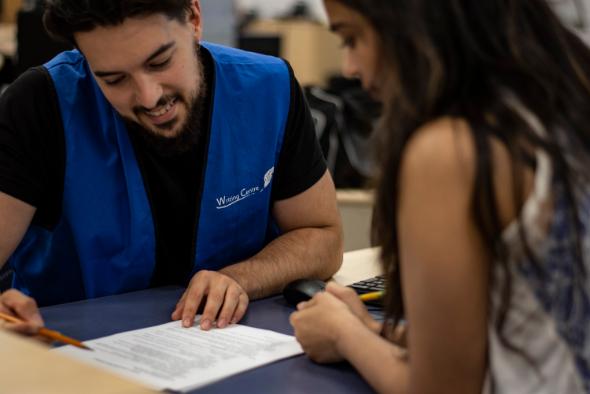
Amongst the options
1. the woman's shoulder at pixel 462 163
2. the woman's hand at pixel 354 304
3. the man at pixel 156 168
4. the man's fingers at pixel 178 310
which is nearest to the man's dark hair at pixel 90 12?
the man at pixel 156 168

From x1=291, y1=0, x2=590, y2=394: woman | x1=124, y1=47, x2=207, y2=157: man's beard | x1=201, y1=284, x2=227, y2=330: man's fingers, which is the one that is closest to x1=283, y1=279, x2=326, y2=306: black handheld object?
x1=201, y1=284, x2=227, y2=330: man's fingers

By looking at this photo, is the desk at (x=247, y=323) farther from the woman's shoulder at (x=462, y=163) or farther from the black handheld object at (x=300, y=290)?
the woman's shoulder at (x=462, y=163)

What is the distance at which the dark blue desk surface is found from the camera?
3.24 ft

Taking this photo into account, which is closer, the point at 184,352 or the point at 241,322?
the point at 184,352

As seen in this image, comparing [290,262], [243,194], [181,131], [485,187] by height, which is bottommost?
[290,262]

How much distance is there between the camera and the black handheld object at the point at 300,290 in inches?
52.9

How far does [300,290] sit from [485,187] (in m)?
0.65

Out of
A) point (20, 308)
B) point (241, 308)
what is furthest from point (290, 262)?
point (20, 308)

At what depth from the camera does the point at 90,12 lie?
134 cm

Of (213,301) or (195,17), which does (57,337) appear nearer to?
(213,301)

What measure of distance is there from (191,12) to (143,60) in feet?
0.61

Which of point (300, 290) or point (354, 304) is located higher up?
point (354, 304)

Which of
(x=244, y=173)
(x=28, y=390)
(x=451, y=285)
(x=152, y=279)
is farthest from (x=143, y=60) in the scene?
(x=28, y=390)

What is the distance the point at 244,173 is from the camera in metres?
1.59
